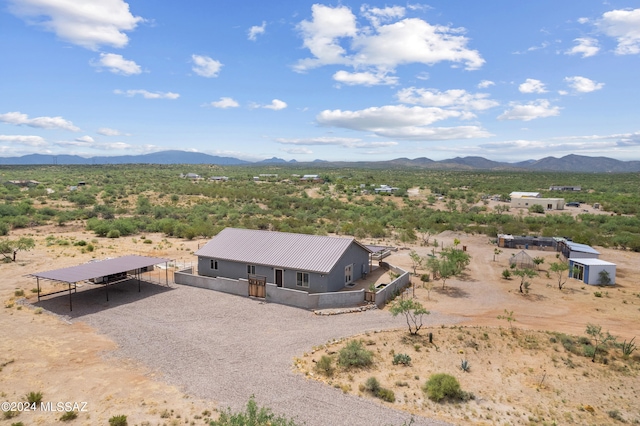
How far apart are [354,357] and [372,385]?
200 centimetres

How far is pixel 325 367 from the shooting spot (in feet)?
51.4

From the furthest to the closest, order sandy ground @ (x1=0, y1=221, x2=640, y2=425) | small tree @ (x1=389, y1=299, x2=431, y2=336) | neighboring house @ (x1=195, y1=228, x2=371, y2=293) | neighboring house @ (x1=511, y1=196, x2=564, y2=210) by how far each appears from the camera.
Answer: neighboring house @ (x1=511, y1=196, x2=564, y2=210)
neighboring house @ (x1=195, y1=228, x2=371, y2=293)
small tree @ (x1=389, y1=299, x2=431, y2=336)
sandy ground @ (x1=0, y1=221, x2=640, y2=425)

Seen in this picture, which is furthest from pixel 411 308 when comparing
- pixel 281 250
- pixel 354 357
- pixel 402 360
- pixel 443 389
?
pixel 281 250

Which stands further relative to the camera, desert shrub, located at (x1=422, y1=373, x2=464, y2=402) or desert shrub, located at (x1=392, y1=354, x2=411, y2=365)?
desert shrub, located at (x1=392, y1=354, x2=411, y2=365)

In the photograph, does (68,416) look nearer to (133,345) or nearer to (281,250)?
(133,345)

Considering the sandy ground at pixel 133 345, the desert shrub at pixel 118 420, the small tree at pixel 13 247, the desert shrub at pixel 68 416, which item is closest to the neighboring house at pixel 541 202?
the sandy ground at pixel 133 345

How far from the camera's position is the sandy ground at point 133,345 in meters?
13.3

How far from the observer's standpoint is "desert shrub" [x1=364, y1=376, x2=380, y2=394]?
14.3 m

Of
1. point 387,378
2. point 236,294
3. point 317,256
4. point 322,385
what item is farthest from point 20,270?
point 387,378

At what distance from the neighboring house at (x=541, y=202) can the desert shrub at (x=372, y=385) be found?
68.9 m

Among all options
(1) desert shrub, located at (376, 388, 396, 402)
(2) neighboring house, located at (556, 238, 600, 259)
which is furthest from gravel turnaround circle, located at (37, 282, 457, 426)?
(2) neighboring house, located at (556, 238, 600, 259)

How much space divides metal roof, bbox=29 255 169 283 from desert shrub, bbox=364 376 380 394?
55.4 feet

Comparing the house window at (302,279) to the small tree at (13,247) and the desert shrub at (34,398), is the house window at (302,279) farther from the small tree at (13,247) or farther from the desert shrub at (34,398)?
the small tree at (13,247)

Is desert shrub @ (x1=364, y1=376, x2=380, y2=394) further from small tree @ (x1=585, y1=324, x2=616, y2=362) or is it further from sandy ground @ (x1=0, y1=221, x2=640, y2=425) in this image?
small tree @ (x1=585, y1=324, x2=616, y2=362)
